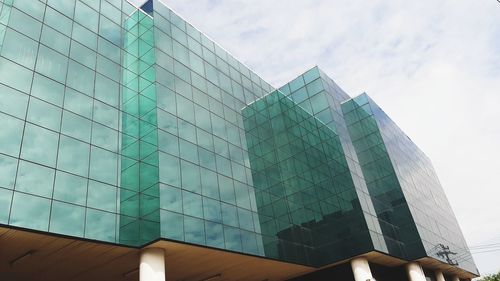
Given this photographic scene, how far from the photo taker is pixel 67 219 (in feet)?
63.9

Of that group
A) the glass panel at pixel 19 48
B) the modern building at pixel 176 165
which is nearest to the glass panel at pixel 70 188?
the modern building at pixel 176 165

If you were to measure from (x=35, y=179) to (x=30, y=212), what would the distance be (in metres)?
1.70

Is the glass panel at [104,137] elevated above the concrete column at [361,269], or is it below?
above

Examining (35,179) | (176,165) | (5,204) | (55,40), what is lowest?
(5,204)

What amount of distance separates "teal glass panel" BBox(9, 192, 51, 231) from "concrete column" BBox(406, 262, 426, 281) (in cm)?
3222

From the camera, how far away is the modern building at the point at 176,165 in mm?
20328

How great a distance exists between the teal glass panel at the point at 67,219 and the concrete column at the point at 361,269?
21.9 m

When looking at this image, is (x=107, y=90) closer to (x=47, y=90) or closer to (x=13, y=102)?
(x=47, y=90)

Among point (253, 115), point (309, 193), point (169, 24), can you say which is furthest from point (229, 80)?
point (309, 193)

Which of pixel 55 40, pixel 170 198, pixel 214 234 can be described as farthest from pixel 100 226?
pixel 55 40

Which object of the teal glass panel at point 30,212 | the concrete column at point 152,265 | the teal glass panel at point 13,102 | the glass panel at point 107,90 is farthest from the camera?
the glass panel at point 107,90

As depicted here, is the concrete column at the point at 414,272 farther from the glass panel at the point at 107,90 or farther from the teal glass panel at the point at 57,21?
the teal glass panel at the point at 57,21

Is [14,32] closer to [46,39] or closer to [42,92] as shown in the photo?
[46,39]

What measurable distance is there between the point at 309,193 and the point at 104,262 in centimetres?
1875
